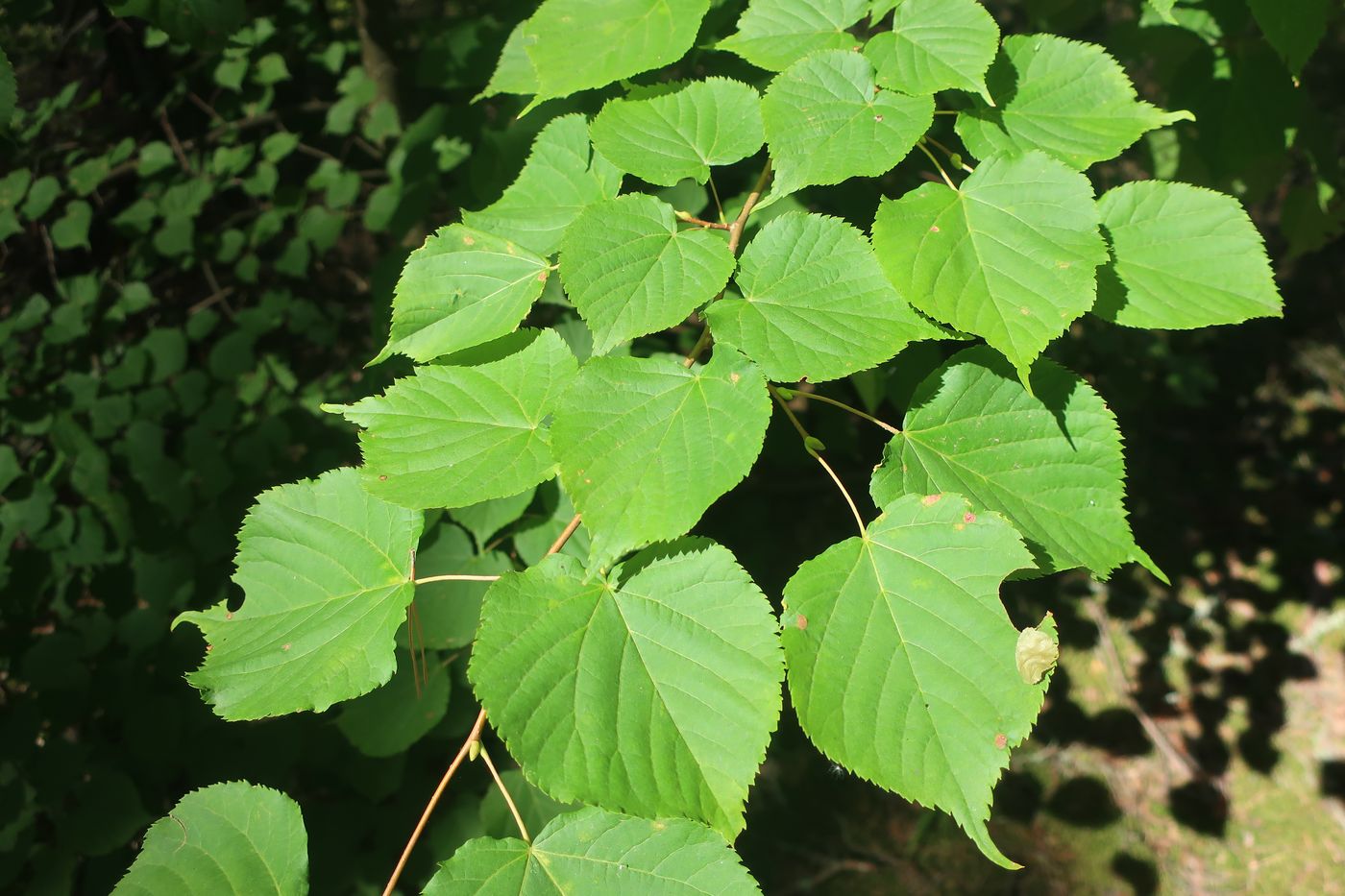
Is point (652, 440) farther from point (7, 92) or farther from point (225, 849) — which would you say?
point (7, 92)

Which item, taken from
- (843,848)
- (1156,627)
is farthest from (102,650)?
(1156,627)

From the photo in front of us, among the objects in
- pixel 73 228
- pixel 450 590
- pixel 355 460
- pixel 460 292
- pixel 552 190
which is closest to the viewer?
pixel 460 292

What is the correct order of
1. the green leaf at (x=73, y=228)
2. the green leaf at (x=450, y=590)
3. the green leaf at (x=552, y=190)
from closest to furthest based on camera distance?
1. the green leaf at (x=552, y=190)
2. the green leaf at (x=450, y=590)
3. the green leaf at (x=73, y=228)

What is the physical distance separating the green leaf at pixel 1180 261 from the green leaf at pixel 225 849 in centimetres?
116

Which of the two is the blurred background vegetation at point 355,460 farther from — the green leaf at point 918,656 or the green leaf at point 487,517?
the green leaf at point 918,656

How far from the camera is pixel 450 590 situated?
4.99 feet

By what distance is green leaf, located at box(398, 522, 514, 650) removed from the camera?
4.86 ft

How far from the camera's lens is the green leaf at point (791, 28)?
46.5 inches

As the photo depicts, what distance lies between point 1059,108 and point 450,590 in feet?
3.97

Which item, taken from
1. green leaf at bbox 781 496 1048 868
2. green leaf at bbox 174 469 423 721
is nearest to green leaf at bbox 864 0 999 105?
green leaf at bbox 781 496 1048 868

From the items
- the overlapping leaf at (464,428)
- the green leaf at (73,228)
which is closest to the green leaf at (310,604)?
the overlapping leaf at (464,428)

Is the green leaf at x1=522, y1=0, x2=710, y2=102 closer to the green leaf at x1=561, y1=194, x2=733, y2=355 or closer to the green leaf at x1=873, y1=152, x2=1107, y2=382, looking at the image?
the green leaf at x1=561, y1=194, x2=733, y2=355

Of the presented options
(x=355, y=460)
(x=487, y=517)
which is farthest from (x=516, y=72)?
(x=355, y=460)

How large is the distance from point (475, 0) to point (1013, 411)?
9.78 feet
